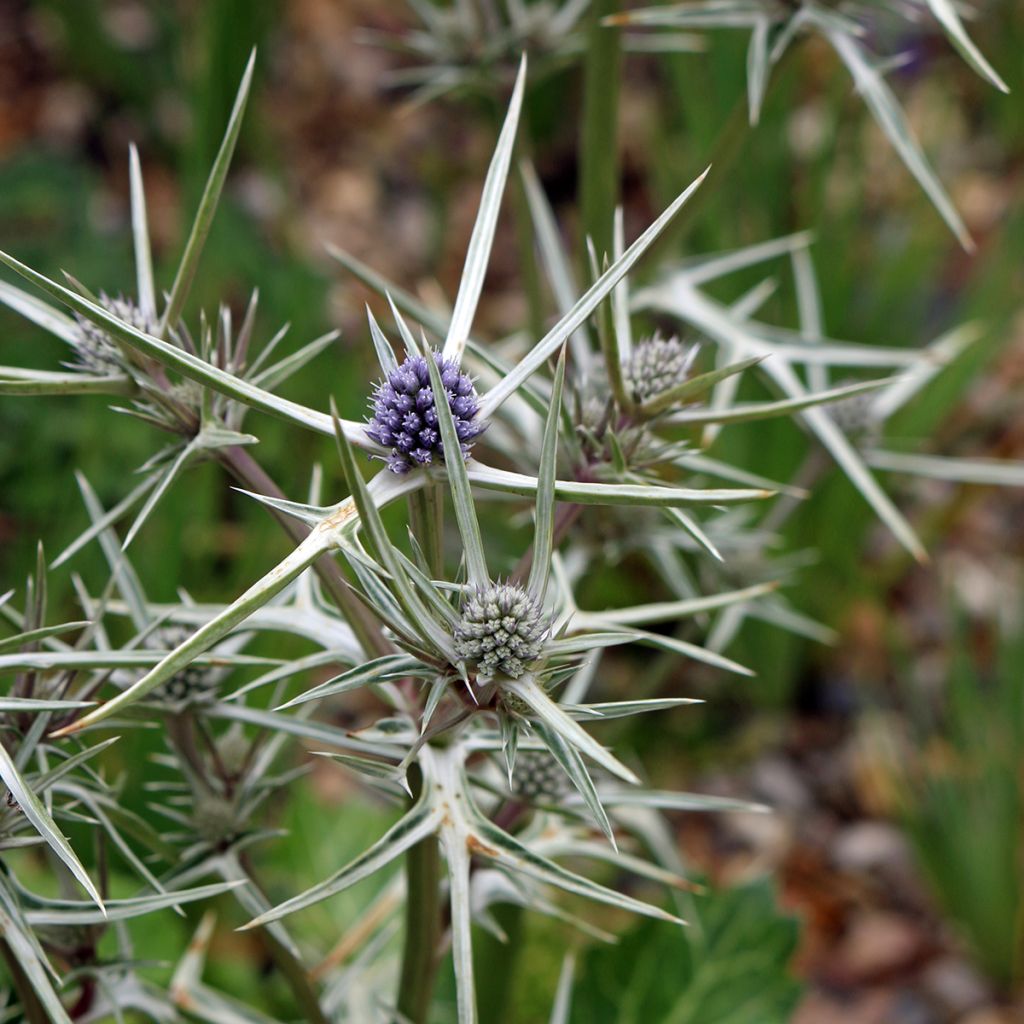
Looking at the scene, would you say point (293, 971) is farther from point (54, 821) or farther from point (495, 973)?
point (495, 973)

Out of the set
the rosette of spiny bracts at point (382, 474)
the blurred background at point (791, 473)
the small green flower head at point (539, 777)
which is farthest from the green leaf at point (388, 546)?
the blurred background at point (791, 473)

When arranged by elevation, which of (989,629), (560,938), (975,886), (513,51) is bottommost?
(560,938)

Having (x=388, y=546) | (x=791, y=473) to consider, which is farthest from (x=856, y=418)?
(x=791, y=473)

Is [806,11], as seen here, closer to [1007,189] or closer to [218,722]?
[218,722]

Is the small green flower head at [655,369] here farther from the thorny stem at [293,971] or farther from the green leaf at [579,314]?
the thorny stem at [293,971]

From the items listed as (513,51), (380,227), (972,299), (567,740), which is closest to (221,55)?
(513,51)
